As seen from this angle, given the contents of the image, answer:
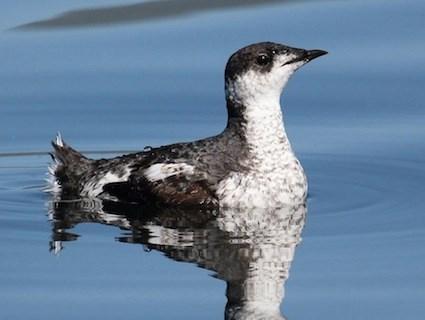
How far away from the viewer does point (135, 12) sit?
19328 millimetres

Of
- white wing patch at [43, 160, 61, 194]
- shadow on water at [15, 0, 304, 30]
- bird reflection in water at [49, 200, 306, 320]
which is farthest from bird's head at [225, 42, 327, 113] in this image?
shadow on water at [15, 0, 304, 30]

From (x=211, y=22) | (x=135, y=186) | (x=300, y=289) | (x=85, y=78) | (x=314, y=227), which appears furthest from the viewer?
(x=211, y=22)

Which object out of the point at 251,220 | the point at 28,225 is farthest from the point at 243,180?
the point at 28,225

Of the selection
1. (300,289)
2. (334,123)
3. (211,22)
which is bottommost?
(300,289)

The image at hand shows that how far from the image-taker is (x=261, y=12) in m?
19.1

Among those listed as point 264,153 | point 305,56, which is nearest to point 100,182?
point 264,153

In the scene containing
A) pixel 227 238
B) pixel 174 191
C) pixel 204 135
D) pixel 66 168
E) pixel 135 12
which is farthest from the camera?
pixel 135 12

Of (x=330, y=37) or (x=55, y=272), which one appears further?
(x=330, y=37)

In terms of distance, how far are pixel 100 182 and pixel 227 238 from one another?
175 cm

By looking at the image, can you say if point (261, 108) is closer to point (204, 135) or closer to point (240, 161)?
point (240, 161)

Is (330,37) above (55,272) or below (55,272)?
above

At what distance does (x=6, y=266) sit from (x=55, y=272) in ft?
1.28

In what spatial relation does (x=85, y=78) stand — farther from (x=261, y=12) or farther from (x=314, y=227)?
(x=314, y=227)

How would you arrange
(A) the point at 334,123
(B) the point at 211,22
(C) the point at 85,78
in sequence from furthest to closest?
1. (B) the point at 211,22
2. (C) the point at 85,78
3. (A) the point at 334,123
